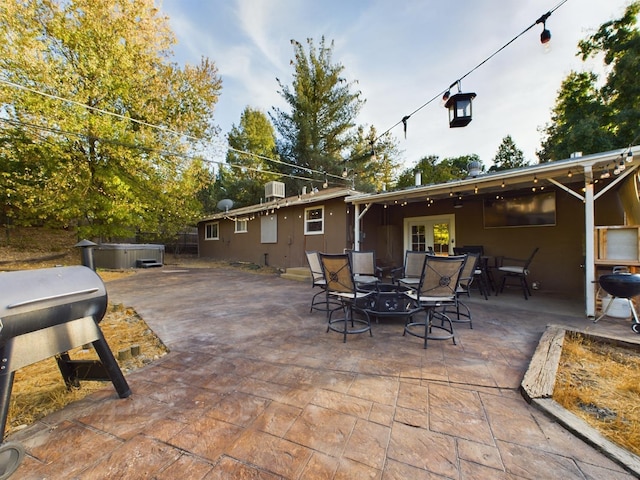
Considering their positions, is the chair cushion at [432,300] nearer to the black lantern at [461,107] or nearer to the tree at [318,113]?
the black lantern at [461,107]

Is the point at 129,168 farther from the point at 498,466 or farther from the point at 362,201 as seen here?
the point at 498,466

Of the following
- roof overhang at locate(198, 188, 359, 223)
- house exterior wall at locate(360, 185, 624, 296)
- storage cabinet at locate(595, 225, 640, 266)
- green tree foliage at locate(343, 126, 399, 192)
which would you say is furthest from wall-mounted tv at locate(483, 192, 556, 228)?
green tree foliage at locate(343, 126, 399, 192)

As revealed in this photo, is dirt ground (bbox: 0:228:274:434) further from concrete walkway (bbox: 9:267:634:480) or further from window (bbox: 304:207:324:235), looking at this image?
window (bbox: 304:207:324:235)

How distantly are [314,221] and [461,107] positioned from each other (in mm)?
5675

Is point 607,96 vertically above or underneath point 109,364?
above

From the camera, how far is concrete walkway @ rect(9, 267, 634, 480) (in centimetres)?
133

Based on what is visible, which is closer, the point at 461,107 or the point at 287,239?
the point at 461,107

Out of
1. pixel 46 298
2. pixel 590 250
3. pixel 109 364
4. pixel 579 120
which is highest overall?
pixel 579 120

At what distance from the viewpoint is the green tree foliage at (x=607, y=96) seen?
11.4m

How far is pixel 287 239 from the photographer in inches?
391

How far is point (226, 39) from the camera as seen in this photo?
858cm

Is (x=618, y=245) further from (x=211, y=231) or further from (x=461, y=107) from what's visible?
(x=211, y=231)

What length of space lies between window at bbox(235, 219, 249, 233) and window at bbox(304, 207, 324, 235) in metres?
4.08

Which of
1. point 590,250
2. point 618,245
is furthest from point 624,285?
point 618,245
